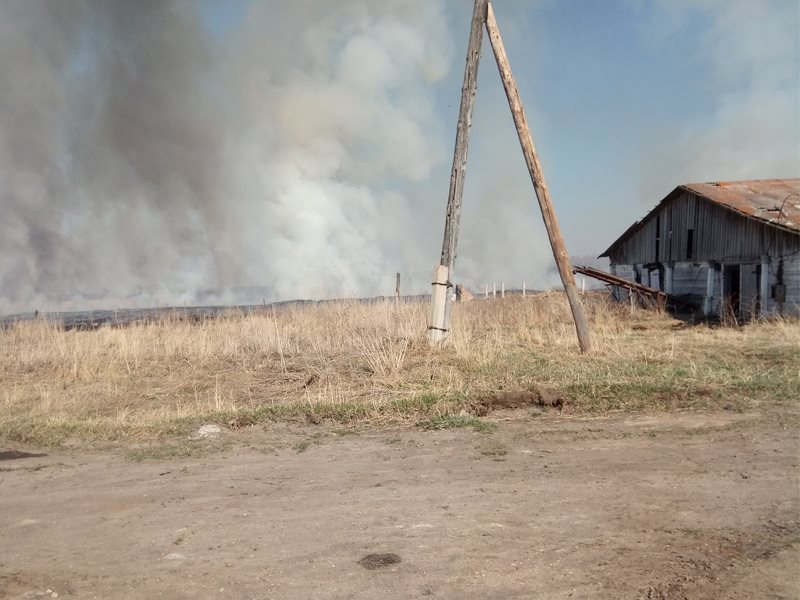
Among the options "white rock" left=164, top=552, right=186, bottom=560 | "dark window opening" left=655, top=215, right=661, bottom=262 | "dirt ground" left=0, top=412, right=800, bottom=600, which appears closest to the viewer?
"dirt ground" left=0, top=412, right=800, bottom=600

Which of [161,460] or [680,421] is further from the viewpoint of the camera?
[680,421]

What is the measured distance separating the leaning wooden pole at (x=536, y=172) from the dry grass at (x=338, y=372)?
1130 mm

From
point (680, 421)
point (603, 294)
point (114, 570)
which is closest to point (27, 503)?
point (114, 570)

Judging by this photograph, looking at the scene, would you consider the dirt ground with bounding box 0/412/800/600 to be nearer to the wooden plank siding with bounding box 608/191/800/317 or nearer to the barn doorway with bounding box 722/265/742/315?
the wooden plank siding with bounding box 608/191/800/317

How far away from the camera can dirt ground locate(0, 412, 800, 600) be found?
12.0 ft

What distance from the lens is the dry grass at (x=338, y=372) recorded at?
319 inches

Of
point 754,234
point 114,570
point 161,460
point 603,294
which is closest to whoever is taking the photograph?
point 114,570

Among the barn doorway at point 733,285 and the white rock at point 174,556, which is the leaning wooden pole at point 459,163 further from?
the barn doorway at point 733,285

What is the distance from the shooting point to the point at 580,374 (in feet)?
31.8

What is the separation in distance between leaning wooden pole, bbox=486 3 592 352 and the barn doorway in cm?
1202

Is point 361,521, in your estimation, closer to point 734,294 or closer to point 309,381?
point 309,381

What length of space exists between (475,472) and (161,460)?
2973 mm

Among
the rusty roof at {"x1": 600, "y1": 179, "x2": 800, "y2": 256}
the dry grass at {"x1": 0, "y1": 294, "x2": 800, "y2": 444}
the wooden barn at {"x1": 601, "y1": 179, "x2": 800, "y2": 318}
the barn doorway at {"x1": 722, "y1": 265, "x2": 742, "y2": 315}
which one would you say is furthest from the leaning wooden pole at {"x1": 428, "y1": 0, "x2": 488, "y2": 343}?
the barn doorway at {"x1": 722, "y1": 265, "x2": 742, "y2": 315}

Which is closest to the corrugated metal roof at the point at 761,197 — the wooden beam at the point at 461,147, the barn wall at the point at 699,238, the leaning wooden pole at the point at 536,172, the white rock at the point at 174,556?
the barn wall at the point at 699,238
